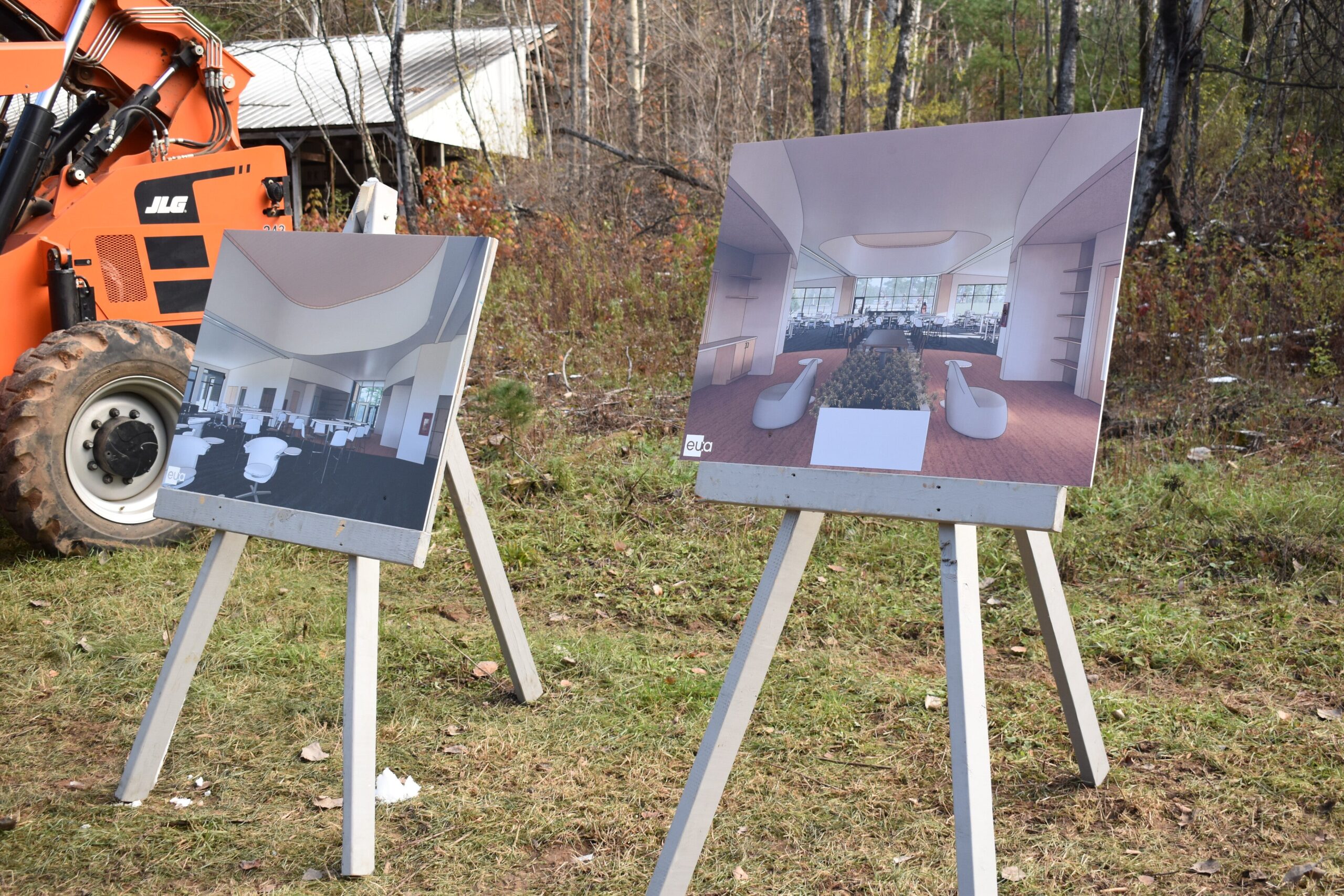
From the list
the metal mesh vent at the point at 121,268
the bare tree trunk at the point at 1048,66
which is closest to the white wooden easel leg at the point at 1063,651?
the metal mesh vent at the point at 121,268

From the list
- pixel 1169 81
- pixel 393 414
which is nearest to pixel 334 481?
pixel 393 414

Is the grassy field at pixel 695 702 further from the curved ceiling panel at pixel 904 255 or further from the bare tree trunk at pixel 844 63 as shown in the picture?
the bare tree trunk at pixel 844 63

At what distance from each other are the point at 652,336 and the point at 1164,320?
12.8ft

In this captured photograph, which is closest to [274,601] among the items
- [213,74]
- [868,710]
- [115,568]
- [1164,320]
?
[115,568]

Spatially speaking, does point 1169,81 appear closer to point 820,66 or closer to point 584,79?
point 820,66

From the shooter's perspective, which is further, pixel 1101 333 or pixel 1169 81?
pixel 1169 81

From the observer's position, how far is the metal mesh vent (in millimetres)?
5164

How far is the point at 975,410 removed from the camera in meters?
2.34

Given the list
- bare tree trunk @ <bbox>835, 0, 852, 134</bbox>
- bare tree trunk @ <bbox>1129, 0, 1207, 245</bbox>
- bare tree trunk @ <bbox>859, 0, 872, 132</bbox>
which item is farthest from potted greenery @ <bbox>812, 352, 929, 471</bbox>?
bare tree trunk @ <bbox>859, 0, 872, 132</bbox>

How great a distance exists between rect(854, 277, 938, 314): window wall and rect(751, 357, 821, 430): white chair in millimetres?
190

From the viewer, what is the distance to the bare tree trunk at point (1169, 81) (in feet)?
22.9

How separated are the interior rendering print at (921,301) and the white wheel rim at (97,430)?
347 centimetres

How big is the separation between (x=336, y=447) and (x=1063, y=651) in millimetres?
2119

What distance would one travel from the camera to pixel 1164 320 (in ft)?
24.7
